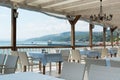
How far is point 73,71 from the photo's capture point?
271 centimetres

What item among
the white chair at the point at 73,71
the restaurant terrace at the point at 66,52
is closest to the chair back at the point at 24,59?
the restaurant terrace at the point at 66,52

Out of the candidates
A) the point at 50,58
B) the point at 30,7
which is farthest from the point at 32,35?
the point at 50,58

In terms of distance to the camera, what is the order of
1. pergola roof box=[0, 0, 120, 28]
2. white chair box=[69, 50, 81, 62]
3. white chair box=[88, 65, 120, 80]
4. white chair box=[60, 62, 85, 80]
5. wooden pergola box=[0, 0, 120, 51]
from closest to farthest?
white chair box=[88, 65, 120, 80]
white chair box=[60, 62, 85, 80]
wooden pergola box=[0, 0, 120, 51]
pergola roof box=[0, 0, 120, 28]
white chair box=[69, 50, 81, 62]

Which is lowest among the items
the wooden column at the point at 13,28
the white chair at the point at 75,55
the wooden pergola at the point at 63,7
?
the white chair at the point at 75,55

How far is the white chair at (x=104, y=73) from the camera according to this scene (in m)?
2.22

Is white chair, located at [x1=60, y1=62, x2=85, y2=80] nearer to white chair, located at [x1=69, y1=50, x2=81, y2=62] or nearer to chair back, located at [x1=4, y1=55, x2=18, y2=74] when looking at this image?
chair back, located at [x1=4, y1=55, x2=18, y2=74]

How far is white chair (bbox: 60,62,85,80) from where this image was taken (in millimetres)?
2610

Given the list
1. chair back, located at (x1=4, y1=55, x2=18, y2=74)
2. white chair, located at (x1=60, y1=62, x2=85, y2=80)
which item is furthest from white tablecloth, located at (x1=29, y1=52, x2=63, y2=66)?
white chair, located at (x1=60, y1=62, x2=85, y2=80)

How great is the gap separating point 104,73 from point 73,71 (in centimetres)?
50

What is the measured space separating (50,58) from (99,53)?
115 inches

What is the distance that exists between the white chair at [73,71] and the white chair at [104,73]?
0.50 ft

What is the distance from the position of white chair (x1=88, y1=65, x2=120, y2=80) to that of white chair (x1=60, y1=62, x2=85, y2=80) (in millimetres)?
153

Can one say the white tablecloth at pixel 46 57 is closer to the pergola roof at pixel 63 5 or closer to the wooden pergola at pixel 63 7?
the wooden pergola at pixel 63 7

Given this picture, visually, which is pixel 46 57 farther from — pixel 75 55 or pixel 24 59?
pixel 75 55
